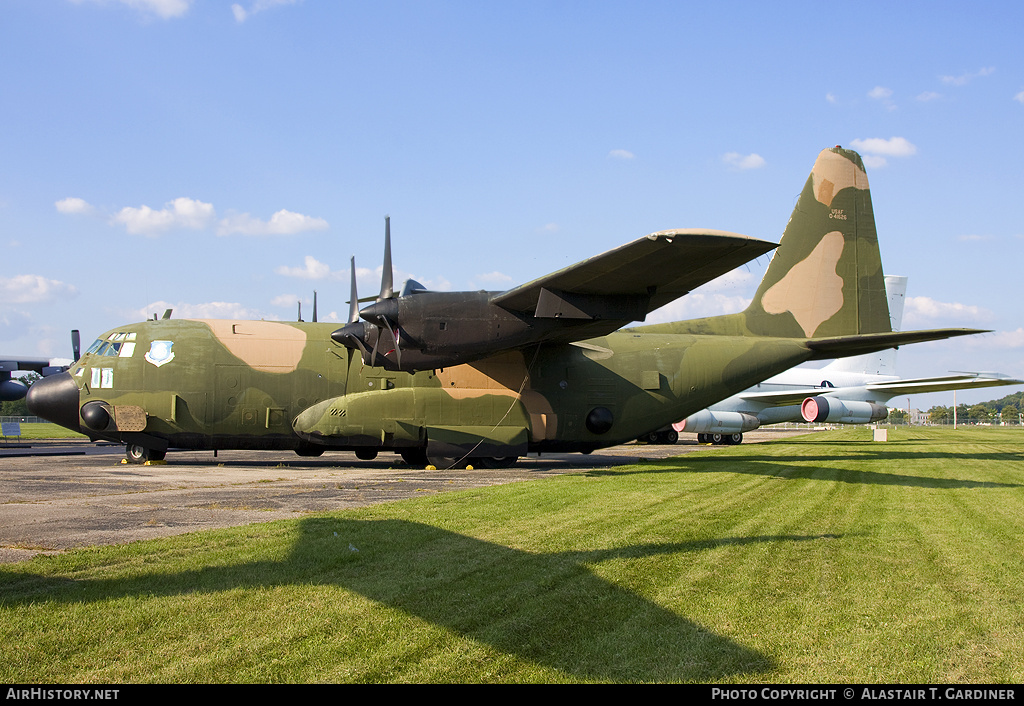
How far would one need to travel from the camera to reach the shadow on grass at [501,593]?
452 cm

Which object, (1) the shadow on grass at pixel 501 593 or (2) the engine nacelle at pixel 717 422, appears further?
(2) the engine nacelle at pixel 717 422

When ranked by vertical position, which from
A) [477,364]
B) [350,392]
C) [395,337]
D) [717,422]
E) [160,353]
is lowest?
[717,422]

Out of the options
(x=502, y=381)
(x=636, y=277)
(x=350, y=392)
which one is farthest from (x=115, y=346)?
(x=636, y=277)

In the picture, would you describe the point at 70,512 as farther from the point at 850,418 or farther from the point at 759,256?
the point at 850,418

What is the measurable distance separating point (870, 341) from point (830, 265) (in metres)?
3.11

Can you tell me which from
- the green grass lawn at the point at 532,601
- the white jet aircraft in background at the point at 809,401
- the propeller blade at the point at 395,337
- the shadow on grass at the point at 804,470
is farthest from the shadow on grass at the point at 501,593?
the white jet aircraft in background at the point at 809,401

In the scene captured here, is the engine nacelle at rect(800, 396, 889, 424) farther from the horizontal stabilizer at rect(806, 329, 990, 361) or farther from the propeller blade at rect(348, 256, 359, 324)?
the propeller blade at rect(348, 256, 359, 324)

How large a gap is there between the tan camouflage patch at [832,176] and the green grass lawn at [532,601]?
13.3m

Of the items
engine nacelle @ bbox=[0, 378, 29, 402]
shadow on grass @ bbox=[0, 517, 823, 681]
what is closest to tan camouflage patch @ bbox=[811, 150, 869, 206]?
shadow on grass @ bbox=[0, 517, 823, 681]

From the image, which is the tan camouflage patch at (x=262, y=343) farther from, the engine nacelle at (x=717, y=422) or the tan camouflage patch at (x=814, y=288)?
the engine nacelle at (x=717, y=422)

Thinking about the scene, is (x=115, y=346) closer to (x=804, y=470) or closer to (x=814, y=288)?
(x=804, y=470)

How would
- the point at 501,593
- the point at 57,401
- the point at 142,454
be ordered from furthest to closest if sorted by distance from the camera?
the point at 142,454, the point at 57,401, the point at 501,593

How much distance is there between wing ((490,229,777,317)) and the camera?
13.1 m

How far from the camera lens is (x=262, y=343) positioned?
19.4m
